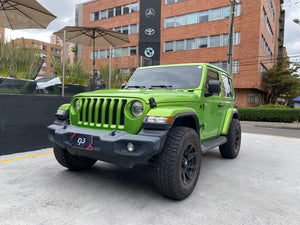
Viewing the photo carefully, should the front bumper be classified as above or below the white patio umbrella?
below

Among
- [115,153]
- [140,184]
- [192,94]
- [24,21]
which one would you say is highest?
[24,21]

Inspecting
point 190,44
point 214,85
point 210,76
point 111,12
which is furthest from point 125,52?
point 214,85

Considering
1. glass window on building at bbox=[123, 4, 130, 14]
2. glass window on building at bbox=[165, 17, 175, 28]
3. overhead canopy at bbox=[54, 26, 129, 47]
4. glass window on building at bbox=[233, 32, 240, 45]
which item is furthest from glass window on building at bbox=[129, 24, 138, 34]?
overhead canopy at bbox=[54, 26, 129, 47]

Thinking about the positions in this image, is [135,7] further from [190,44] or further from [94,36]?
[94,36]

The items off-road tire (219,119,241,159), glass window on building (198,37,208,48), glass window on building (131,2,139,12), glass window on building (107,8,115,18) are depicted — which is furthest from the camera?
glass window on building (107,8,115,18)

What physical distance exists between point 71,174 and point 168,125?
202 centimetres

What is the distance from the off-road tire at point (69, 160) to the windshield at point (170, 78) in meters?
1.56

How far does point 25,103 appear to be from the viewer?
497 cm

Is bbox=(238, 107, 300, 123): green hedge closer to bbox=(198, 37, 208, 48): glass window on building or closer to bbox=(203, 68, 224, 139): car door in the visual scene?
bbox=(198, 37, 208, 48): glass window on building

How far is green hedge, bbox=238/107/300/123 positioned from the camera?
15211 mm

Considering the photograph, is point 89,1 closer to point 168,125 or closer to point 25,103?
point 25,103

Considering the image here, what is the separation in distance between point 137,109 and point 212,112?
1.85m

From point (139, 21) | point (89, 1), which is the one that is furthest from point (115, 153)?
point (89, 1)

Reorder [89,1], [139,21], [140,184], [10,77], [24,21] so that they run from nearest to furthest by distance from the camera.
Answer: [140,184] → [10,77] → [24,21] → [139,21] → [89,1]
